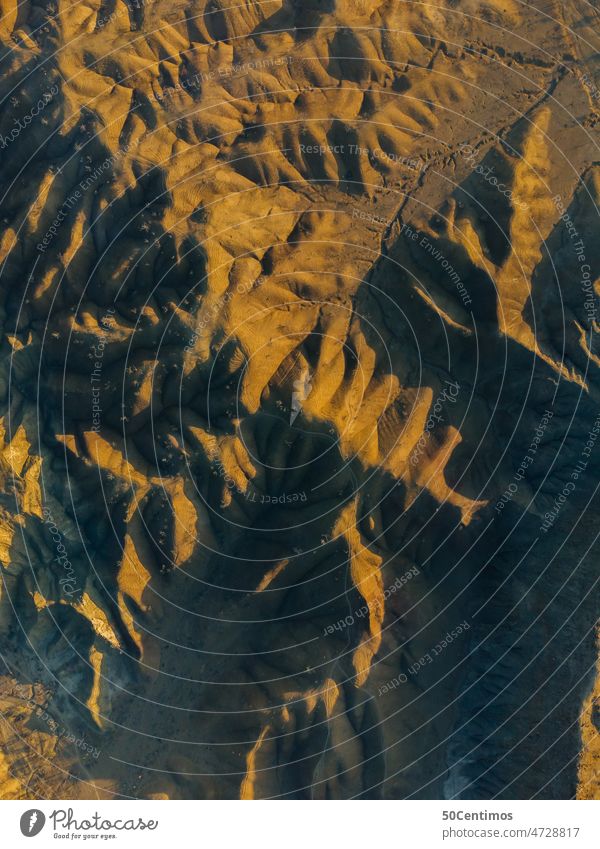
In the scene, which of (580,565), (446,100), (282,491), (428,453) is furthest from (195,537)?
(446,100)

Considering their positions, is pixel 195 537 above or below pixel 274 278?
below

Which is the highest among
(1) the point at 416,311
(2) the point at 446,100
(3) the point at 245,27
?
(3) the point at 245,27

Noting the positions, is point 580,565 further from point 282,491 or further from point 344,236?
point 344,236

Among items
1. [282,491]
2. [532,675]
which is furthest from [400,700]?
[282,491]

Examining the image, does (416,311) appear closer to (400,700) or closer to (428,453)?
(428,453)

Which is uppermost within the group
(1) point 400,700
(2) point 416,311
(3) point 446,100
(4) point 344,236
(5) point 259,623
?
(3) point 446,100

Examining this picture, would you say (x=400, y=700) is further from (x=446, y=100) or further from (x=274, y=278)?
(x=446, y=100)

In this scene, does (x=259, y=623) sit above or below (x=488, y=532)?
below

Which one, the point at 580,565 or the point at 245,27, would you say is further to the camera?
the point at 245,27
